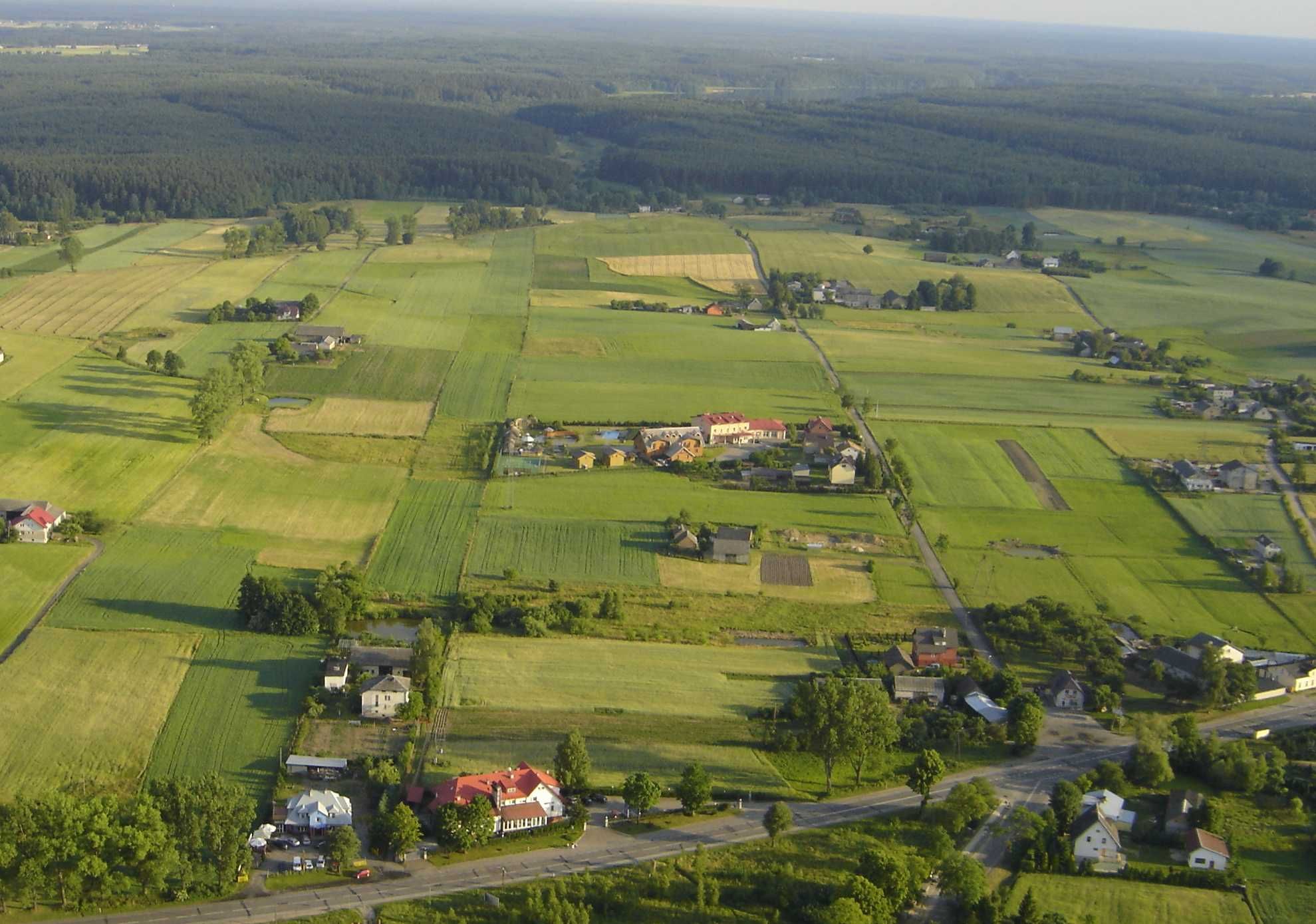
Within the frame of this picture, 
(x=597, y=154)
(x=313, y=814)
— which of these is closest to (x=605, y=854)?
(x=313, y=814)

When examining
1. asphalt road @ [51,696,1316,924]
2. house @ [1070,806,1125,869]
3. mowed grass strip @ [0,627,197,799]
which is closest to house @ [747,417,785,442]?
asphalt road @ [51,696,1316,924]

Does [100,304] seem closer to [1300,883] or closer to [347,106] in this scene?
[1300,883]

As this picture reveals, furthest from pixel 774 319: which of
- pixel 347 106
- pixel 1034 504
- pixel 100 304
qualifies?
pixel 347 106

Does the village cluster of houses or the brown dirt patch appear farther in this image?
the brown dirt patch

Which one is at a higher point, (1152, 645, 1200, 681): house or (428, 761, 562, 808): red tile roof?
(1152, 645, 1200, 681): house

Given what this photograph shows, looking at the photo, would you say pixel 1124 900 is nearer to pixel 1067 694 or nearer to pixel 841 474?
pixel 1067 694

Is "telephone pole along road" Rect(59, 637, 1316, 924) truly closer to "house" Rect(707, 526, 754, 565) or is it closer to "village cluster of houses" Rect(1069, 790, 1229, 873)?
"village cluster of houses" Rect(1069, 790, 1229, 873)
